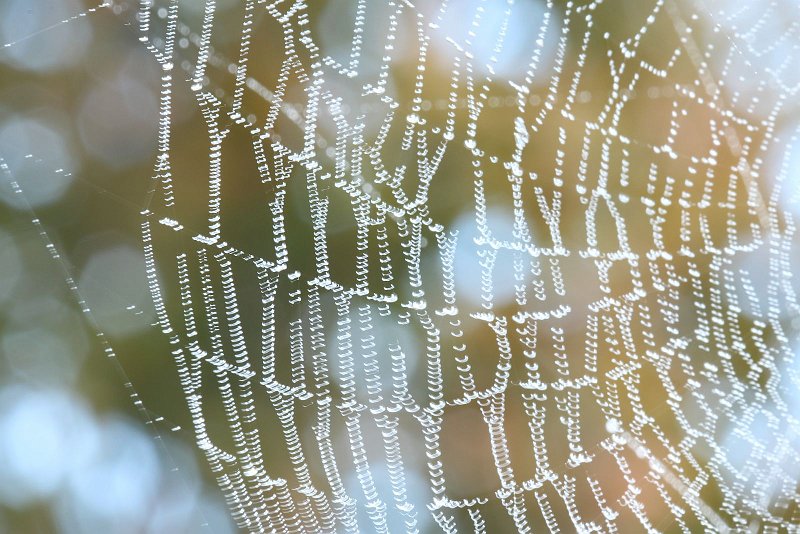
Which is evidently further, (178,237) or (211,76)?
(178,237)

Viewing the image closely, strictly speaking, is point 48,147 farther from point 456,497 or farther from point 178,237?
point 456,497

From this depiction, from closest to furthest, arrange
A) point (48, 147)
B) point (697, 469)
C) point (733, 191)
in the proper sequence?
A: 1. point (48, 147)
2. point (697, 469)
3. point (733, 191)

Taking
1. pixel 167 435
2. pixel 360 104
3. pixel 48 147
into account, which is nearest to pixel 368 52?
pixel 360 104

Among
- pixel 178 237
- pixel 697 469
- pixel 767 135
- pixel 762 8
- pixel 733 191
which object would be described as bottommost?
pixel 697 469

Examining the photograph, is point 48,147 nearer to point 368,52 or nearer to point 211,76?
point 211,76

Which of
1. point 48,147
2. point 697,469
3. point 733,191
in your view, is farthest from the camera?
point 733,191

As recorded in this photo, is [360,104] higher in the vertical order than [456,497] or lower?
higher
